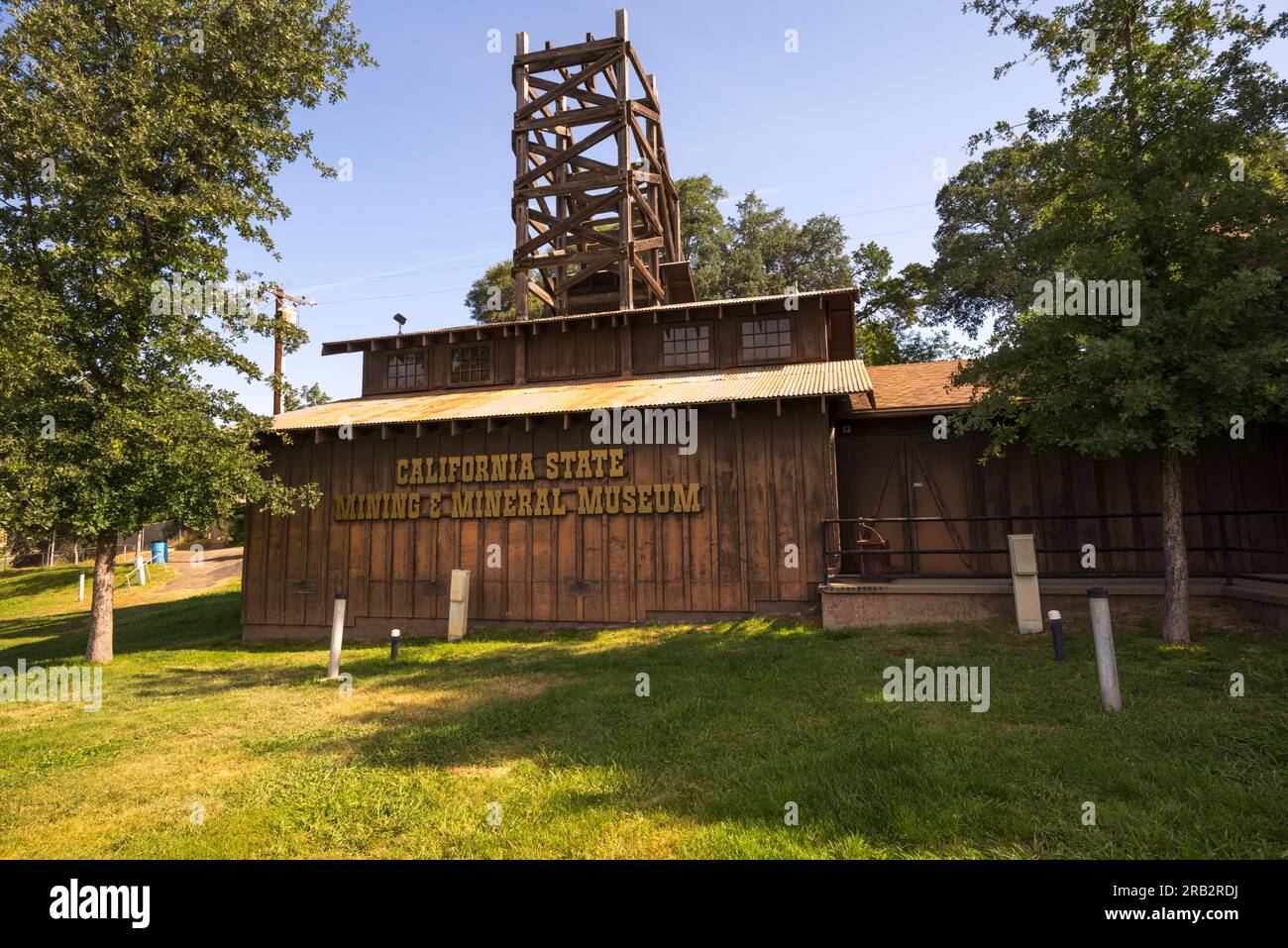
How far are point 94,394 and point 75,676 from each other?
17.2ft

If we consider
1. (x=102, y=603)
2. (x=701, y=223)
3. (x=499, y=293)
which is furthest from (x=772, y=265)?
(x=102, y=603)

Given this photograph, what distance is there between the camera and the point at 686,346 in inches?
647

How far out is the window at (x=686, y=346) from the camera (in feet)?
53.5

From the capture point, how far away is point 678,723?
21.4 feet

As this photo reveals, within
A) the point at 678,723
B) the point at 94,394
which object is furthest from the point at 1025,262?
the point at 94,394

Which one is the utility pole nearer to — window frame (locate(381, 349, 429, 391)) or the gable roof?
window frame (locate(381, 349, 429, 391))

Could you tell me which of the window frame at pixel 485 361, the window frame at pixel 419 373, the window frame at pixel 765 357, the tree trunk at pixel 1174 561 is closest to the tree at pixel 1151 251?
the tree trunk at pixel 1174 561

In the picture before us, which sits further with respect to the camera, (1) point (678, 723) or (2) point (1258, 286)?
(2) point (1258, 286)

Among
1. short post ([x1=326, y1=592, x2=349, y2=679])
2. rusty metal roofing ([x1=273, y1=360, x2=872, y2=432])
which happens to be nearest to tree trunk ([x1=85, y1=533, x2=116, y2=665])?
rusty metal roofing ([x1=273, y1=360, x2=872, y2=432])

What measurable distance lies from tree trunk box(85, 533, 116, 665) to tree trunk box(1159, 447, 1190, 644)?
60.5 ft

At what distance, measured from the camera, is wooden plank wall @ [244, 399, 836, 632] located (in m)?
12.9

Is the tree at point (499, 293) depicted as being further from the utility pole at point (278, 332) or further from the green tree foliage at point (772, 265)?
the utility pole at point (278, 332)

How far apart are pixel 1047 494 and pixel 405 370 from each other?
16276 mm
